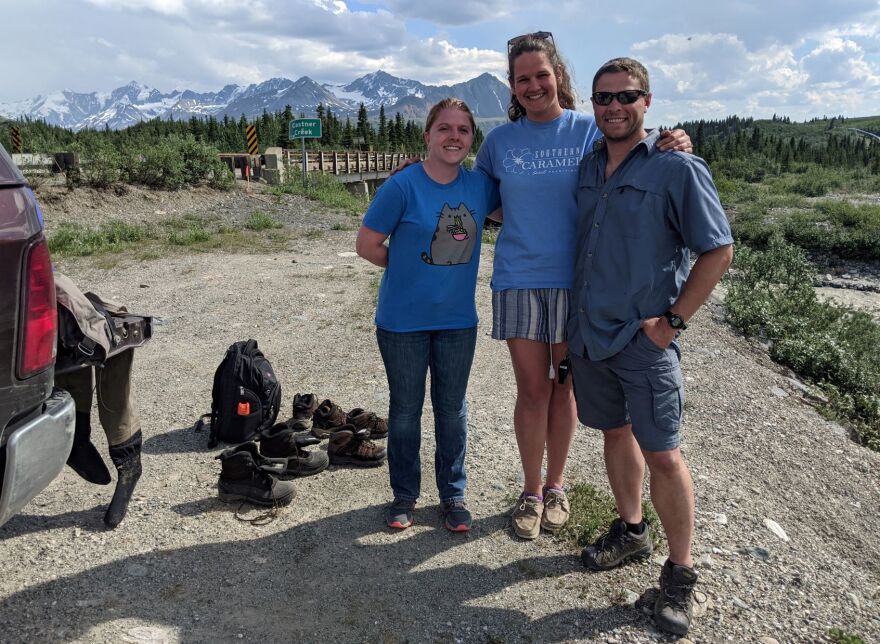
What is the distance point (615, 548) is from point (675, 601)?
1.32ft

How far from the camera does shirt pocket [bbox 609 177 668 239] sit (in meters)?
2.36

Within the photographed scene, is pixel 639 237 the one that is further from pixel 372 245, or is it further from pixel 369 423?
pixel 369 423

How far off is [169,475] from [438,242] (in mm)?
2247

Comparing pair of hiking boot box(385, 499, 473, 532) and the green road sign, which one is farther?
the green road sign

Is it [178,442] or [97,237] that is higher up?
[97,237]

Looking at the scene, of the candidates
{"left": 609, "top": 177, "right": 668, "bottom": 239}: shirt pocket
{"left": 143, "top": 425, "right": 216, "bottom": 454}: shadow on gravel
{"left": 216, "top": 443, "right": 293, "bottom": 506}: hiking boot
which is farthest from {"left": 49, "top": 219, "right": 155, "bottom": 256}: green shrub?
{"left": 609, "top": 177, "right": 668, "bottom": 239}: shirt pocket

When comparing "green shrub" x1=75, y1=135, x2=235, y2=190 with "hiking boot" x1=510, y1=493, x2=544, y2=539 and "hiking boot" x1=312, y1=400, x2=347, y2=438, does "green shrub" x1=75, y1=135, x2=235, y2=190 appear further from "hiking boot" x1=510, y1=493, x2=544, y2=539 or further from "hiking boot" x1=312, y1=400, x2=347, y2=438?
"hiking boot" x1=510, y1=493, x2=544, y2=539

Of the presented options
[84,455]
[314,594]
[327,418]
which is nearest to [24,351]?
[84,455]

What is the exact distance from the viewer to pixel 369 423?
4.32 metres

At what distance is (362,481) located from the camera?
12.4ft

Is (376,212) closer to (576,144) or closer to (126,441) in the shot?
(576,144)

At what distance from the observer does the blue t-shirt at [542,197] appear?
2.82 meters

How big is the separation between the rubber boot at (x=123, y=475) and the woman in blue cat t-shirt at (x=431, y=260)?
4.52ft

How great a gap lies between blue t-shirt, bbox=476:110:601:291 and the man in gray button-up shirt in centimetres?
12
